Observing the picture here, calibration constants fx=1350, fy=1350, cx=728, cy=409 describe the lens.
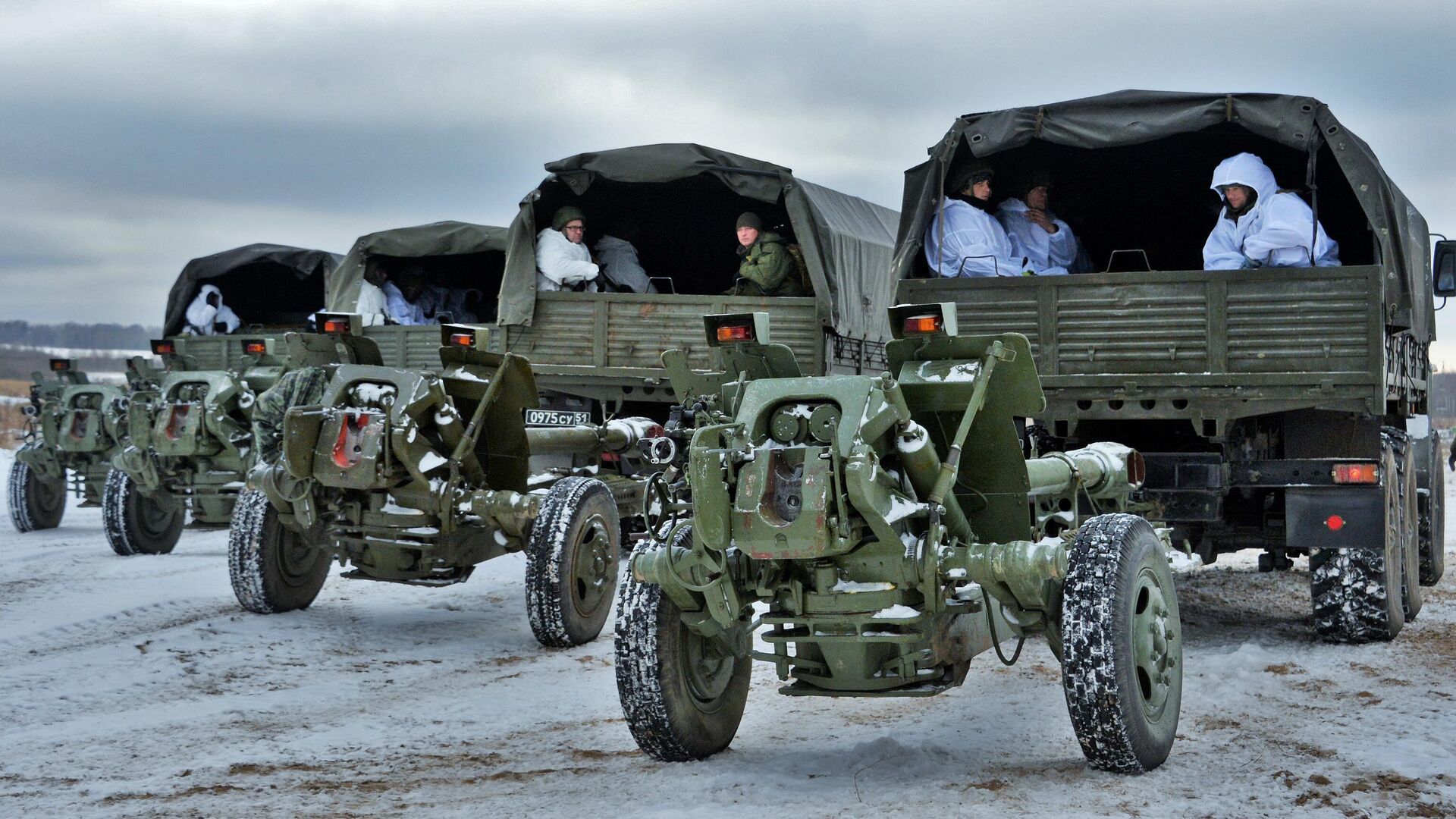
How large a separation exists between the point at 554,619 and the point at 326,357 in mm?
2447

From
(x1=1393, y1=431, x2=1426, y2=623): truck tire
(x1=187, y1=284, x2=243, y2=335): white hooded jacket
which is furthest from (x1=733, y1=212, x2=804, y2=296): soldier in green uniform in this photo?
(x1=187, y1=284, x2=243, y2=335): white hooded jacket

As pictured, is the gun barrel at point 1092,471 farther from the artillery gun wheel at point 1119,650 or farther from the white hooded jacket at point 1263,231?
the white hooded jacket at point 1263,231

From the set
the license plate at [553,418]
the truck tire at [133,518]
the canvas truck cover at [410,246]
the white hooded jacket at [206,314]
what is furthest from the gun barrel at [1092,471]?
the white hooded jacket at [206,314]

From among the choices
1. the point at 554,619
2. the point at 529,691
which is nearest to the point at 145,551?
the point at 554,619

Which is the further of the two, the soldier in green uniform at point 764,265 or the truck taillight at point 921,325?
the soldier in green uniform at point 764,265

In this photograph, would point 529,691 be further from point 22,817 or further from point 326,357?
point 326,357

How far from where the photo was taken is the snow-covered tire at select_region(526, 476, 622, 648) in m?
7.61

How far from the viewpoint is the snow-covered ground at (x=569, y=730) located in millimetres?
4543

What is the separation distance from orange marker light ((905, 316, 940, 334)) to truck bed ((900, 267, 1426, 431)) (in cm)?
278

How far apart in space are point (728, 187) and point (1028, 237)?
11.8ft

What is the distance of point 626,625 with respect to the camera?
4.86 meters

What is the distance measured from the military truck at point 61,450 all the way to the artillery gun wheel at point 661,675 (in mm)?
10183

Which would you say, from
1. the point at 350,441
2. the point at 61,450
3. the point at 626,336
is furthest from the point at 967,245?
the point at 61,450

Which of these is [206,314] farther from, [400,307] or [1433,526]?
[1433,526]
